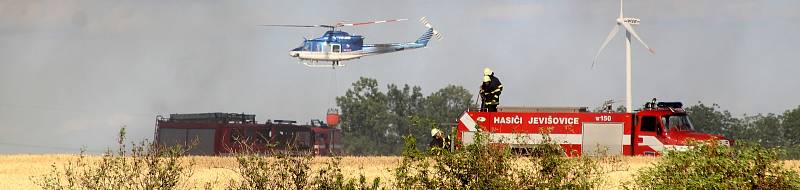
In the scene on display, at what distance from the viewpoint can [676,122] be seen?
3672 cm

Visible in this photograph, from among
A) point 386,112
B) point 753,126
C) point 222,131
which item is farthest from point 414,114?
point 222,131

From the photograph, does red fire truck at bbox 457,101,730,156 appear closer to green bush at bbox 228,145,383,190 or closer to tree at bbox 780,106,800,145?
green bush at bbox 228,145,383,190

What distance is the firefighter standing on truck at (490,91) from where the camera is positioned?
35.1 metres

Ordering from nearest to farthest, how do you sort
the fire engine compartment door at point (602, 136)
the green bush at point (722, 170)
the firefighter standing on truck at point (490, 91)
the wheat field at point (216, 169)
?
the green bush at point (722, 170), the wheat field at point (216, 169), the firefighter standing on truck at point (490, 91), the fire engine compartment door at point (602, 136)

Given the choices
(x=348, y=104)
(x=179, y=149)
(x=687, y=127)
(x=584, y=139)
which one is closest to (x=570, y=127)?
(x=584, y=139)

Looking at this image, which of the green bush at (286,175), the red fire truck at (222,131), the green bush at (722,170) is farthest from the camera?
the red fire truck at (222,131)

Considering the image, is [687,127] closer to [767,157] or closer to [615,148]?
[615,148]

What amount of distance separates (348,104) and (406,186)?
4552 inches

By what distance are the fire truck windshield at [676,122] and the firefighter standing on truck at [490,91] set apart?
4.64 metres

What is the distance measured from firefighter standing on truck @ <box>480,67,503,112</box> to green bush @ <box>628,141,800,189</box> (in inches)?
605

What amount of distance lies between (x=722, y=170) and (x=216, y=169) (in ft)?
55.2

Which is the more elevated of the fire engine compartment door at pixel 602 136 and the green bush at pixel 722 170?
the fire engine compartment door at pixel 602 136

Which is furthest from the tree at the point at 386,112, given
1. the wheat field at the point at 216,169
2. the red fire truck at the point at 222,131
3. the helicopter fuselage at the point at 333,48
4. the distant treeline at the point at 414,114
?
the wheat field at the point at 216,169

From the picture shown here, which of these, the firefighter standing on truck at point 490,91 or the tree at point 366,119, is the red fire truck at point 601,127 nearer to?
the firefighter standing on truck at point 490,91
